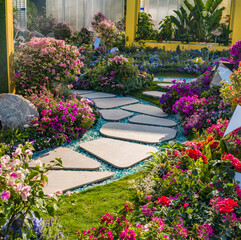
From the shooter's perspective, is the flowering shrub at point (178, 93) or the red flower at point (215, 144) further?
the flowering shrub at point (178, 93)

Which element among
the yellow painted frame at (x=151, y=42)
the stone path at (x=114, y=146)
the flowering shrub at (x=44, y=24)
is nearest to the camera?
the stone path at (x=114, y=146)

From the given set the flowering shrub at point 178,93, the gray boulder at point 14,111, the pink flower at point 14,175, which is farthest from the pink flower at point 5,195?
the flowering shrub at point 178,93

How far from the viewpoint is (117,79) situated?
7.15m

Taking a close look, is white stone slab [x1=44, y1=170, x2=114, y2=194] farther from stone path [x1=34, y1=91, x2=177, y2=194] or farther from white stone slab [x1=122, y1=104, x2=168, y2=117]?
white stone slab [x1=122, y1=104, x2=168, y2=117]

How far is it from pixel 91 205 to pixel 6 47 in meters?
2.69

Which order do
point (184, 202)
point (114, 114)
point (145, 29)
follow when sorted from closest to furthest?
1. point (184, 202)
2. point (114, 114)
3. point (145, 29)

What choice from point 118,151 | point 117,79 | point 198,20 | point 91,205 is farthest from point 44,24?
point 91,205

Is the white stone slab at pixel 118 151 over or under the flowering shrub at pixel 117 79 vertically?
under

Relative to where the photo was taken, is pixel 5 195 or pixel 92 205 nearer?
pixel 5 195

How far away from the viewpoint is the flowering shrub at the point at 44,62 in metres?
5.21

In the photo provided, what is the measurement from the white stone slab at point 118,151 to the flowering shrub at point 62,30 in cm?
1149

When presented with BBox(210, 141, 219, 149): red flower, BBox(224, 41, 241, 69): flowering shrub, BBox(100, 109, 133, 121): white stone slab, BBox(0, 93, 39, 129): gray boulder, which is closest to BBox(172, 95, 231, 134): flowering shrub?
BBox(100, 109, 133, 121): white stone slab

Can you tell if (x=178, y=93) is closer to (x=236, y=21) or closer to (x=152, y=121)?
(x=152, y=121)

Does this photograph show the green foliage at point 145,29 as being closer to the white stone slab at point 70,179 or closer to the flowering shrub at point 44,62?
the flowering shrub at point 44,62
